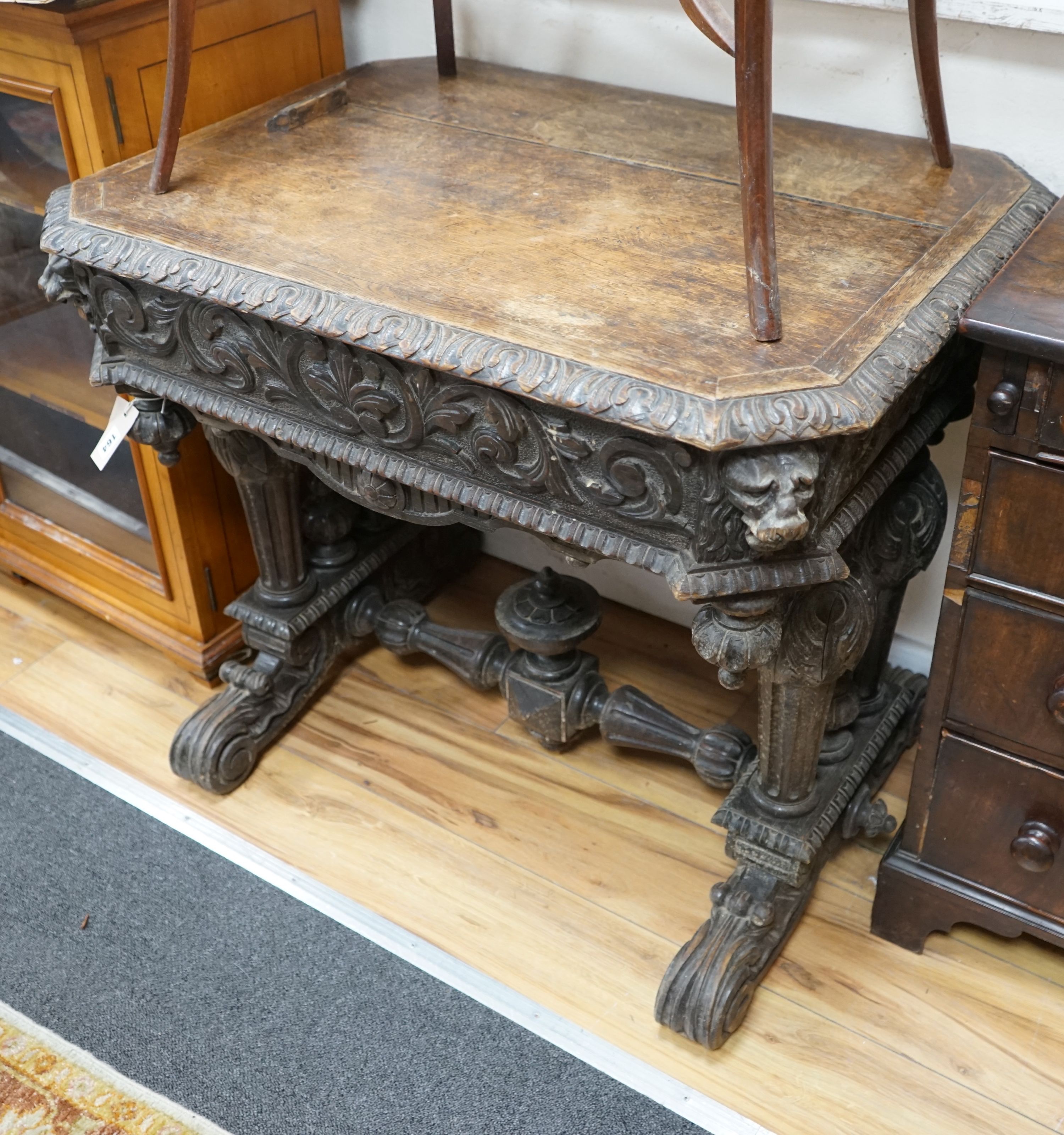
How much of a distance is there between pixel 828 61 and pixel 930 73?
0.20m

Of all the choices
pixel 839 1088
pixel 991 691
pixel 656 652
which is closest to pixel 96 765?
pixel 656 652

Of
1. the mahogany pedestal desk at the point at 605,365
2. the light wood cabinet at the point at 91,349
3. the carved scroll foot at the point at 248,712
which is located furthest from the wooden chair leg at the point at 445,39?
the carved scroll foot at the point at 248,712

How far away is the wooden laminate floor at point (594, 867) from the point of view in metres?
1.39

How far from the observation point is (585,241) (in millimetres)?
1232

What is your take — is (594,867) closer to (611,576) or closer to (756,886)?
(756,886)

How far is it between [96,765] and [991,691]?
4.07 ft

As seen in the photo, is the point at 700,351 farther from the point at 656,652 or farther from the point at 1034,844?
the point at 656,652

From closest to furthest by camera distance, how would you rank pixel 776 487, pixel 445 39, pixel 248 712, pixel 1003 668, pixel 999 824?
pixel 776 487 → pixel 1003 668 → pixel 999 824 → pixel 445 39 → pixel 248 712

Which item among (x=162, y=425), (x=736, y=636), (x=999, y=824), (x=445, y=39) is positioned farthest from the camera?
(x=445, y=39)

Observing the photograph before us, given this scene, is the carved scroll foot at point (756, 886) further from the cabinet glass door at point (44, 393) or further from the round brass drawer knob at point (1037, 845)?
the cabinet glass door at point (44, 393)

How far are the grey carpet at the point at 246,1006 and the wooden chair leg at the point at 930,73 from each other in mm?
1110

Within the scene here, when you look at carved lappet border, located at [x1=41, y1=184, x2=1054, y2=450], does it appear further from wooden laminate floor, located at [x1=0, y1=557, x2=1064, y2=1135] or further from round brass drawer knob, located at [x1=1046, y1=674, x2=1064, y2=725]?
wooden laminate floor, located at [x1=0, y1=557, x2=1064, y2=1135]

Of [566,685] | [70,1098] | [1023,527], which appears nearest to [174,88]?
[566,685]

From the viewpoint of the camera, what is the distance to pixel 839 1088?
1.37 metres
